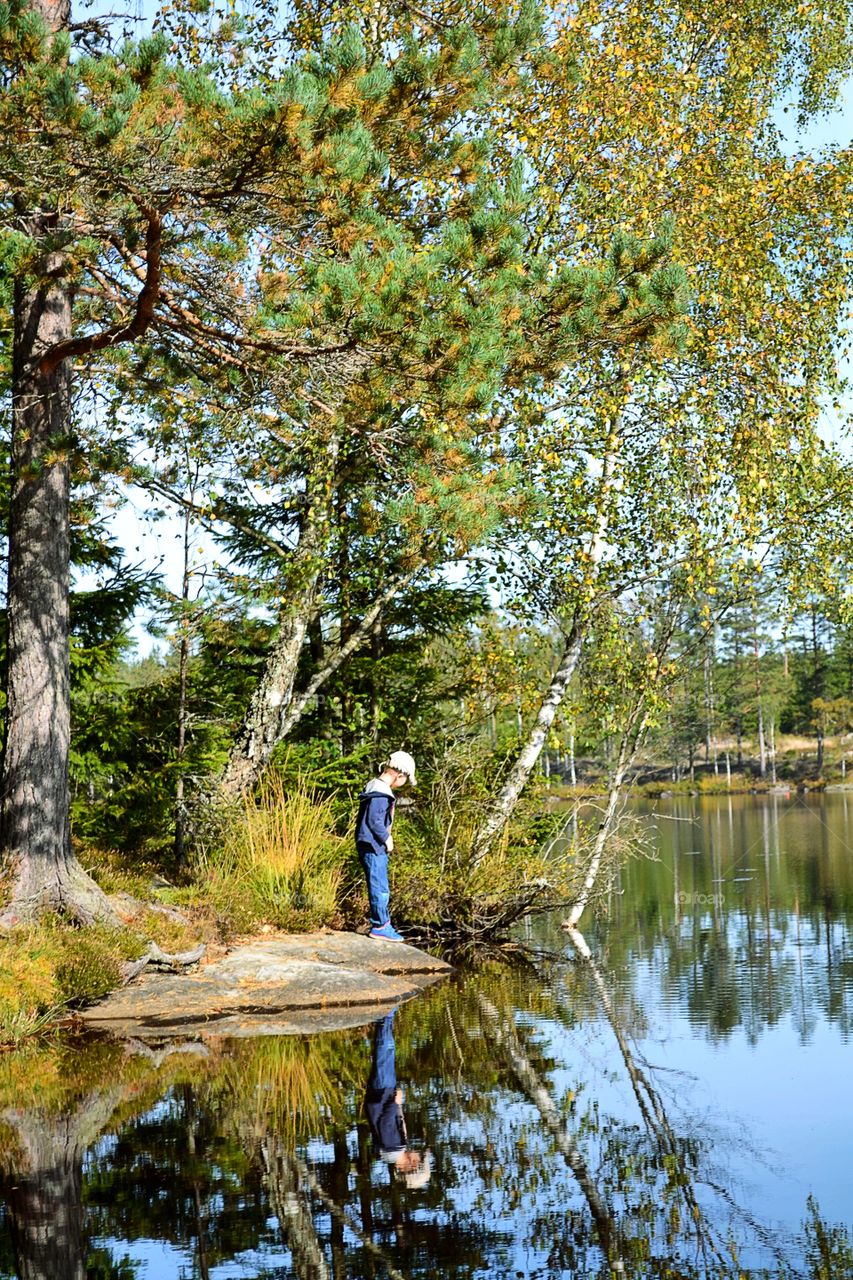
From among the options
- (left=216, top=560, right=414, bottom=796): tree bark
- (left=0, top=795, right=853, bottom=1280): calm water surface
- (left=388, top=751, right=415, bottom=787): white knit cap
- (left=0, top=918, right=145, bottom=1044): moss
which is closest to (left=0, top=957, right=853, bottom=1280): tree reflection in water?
(left=0, top=795, right=853, bottom=1280): calm water surface

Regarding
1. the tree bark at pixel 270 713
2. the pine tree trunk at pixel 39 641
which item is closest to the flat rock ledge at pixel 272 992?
the pine tree trunk at pixel 39 641

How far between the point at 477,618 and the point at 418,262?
8.37 m

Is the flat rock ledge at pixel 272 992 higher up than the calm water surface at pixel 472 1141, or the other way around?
the flat rock ledge at pixel 272 992

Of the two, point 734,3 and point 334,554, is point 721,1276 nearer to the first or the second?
point 334,554

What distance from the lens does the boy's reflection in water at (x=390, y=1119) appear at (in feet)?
20.1

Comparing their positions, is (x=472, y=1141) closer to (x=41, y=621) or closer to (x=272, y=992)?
(x=272, y=992)

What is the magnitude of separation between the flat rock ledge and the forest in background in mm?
1065

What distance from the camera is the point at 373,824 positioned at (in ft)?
41.8

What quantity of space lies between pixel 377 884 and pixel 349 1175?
682 centimetres

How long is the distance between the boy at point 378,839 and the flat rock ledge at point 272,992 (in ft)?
1.62

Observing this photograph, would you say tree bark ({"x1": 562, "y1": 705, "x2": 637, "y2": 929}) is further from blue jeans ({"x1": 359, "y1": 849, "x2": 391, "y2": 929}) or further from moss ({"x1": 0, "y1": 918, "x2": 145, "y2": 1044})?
moss ({"x1": 0, "y1": 918, "x2": 145, "y2": 1044})

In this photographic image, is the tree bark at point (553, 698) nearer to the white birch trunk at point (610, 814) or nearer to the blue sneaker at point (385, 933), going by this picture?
the white birch trunk at point (610, 814)

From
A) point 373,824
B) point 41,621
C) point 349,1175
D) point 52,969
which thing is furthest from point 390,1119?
point 41,621

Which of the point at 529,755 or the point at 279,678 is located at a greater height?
the point at 279,678
